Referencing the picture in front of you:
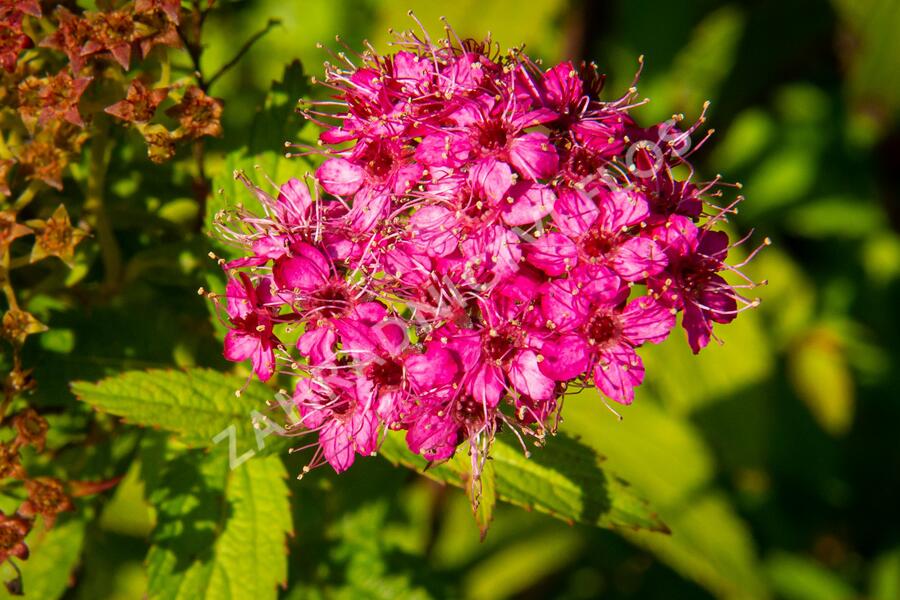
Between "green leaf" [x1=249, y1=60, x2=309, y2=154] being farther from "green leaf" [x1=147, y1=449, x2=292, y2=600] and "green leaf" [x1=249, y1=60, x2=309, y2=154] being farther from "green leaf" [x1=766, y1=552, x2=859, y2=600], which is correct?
"green leaf" [x1=766, y1=552, x2=859, y2=600]

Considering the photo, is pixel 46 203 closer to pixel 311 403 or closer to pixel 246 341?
pixel 246 341

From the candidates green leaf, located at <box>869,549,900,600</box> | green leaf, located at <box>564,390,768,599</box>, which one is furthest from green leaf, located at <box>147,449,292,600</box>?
green leaf, located at <box>869,549,900,600</box>

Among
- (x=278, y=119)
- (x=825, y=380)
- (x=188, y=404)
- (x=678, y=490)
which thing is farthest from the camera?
(x=825, y=380)

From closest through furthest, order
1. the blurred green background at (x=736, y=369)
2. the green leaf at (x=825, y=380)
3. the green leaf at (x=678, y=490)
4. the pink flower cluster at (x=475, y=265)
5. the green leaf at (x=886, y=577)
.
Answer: the pink flower cluster at (x=475, y=265) < the green leaf at (x=678, y=490) < the blurred green background at (x=736, y=369) < the green leaf at (x=886, y=577) < the green leaf at (x=825, y=380)

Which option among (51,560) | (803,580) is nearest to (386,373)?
(51,560)

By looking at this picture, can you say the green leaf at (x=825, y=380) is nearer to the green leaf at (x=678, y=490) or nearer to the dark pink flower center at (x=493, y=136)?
the green leaf at (x=678, y=490)

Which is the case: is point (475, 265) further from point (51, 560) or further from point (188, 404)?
point (51, 560)

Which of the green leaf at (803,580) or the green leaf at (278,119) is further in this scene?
the green leaf at (803,580)

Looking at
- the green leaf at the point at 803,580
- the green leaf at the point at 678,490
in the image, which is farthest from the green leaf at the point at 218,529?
the green leaf at the point at 803,580
